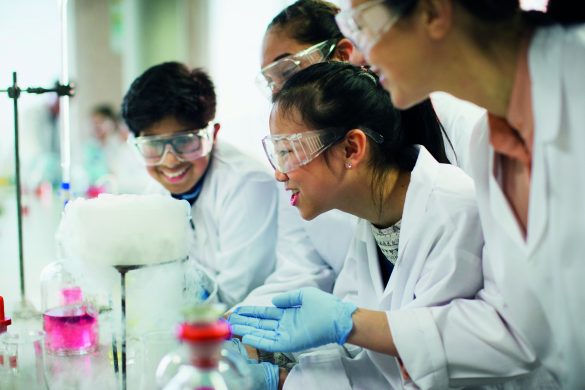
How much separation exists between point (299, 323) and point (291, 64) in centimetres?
104

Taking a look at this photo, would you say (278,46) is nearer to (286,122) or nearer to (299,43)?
(299,43)

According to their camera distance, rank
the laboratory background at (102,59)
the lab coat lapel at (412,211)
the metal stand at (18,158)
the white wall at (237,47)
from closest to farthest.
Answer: the lab coat lapel at (412,211), the metal stand at (18,158), the laboratory background at (102,59), the white wall at (237,47)

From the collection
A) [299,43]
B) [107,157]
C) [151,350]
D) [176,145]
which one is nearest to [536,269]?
[151,350]

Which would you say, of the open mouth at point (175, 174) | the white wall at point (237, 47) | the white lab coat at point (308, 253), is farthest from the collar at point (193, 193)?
the white wall at point (237, 47)

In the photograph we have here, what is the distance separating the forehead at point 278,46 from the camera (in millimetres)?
2270

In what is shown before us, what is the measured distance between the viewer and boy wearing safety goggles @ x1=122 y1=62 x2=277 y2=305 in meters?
2.38

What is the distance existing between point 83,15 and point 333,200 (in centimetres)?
920

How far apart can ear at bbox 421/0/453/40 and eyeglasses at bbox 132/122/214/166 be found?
133 centimetres

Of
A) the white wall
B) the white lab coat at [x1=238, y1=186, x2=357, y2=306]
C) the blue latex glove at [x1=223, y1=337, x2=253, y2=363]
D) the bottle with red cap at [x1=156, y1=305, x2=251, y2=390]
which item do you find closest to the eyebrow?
the white lab coat at [x1=238, y1=186, x2=357, y2=306]

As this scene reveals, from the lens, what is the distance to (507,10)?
117 cm

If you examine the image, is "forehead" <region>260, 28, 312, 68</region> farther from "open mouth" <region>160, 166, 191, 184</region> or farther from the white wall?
the white wall

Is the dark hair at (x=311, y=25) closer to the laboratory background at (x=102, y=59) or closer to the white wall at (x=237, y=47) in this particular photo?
the laboratory background at (x=102, y=59)

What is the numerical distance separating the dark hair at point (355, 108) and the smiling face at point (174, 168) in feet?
2.54

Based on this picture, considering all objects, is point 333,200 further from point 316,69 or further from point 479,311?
point 479,311
